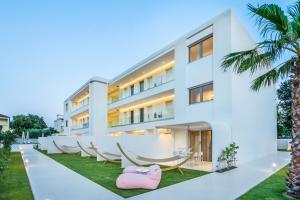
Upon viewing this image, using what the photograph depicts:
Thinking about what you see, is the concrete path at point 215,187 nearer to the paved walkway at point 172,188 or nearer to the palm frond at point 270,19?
the paved walkway at point 172,188

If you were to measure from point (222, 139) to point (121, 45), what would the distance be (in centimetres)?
3572

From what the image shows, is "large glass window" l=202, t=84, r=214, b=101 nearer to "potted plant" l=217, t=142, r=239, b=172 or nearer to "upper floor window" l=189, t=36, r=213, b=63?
"upper floor window" l=189, t=36, r=213, b=63

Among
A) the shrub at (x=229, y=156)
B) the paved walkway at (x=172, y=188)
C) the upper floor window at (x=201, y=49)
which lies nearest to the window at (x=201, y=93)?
the upper floor window at (x=201, y=49)

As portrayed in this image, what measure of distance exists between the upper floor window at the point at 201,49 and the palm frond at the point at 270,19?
8009 millimetres

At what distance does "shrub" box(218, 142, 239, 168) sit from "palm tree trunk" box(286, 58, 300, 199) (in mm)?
4836

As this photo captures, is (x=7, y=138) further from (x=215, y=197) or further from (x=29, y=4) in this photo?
(x=215, y=197)

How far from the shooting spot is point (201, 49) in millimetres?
16031

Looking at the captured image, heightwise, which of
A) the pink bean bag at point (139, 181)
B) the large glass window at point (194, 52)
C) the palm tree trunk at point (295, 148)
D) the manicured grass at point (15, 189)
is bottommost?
the manicured grass at point (15, 189)

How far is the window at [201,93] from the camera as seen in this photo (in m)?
15.0

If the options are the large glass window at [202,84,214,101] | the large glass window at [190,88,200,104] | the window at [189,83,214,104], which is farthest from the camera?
the large glass window at [190,88,200,104]

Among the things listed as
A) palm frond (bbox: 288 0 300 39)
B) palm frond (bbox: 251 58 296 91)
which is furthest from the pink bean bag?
palm frond (bbox: 288 0 300 39)

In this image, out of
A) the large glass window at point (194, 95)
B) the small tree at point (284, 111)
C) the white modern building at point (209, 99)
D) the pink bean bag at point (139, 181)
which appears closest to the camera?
the pink bean bag at point (139, 181)

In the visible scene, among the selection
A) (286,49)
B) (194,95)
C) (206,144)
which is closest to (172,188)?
(286,49)

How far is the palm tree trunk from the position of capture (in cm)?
679
